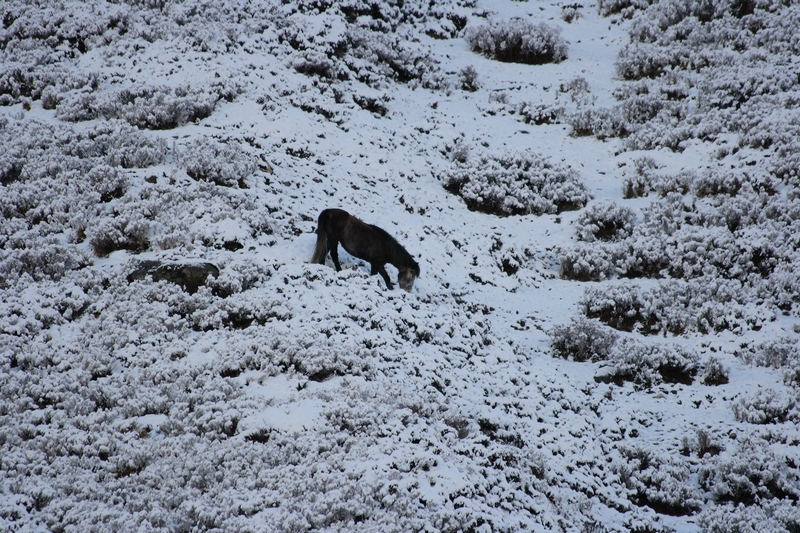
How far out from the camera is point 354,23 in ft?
84.1

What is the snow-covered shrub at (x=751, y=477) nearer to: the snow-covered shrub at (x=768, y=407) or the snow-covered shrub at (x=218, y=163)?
the snow-covered shrub at (x=768, y=407)

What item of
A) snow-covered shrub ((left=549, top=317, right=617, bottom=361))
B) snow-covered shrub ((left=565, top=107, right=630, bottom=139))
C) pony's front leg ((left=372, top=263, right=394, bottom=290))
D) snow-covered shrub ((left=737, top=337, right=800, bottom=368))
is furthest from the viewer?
snow-covered shrub ((left=565, top=107, right=630, bottom=139))

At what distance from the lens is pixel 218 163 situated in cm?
1385

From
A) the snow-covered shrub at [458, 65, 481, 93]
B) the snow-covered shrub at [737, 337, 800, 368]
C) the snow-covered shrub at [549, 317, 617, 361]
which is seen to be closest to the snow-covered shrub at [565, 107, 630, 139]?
the snow-covered shrub at [458, 65, 481, 93]

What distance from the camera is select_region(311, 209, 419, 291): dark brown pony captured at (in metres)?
11.6

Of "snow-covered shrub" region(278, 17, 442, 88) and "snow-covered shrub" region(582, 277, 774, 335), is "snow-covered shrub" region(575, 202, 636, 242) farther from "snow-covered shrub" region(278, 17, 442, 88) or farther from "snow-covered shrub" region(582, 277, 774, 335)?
"snow-covered shrub" region(278, 17, 442, 88)

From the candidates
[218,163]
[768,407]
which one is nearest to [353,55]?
[218,163]

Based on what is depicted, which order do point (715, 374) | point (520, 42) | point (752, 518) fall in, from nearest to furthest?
point (752, 518), point (715, 374), point (520, 42)

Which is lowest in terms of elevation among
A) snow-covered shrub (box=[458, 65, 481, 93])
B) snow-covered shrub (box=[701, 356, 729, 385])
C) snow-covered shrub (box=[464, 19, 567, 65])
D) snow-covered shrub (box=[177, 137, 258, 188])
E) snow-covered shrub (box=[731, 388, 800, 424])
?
snow-covered shrub (box=[701, 356, 729, 385])

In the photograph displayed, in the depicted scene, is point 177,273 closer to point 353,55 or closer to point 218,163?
point 218,163

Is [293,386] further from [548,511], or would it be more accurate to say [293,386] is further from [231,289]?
[548,511]

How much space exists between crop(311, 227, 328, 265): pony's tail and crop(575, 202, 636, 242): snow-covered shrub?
303 inches

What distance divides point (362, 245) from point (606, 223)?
7.80 metres

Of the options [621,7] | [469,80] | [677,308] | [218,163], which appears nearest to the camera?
[677,308]
